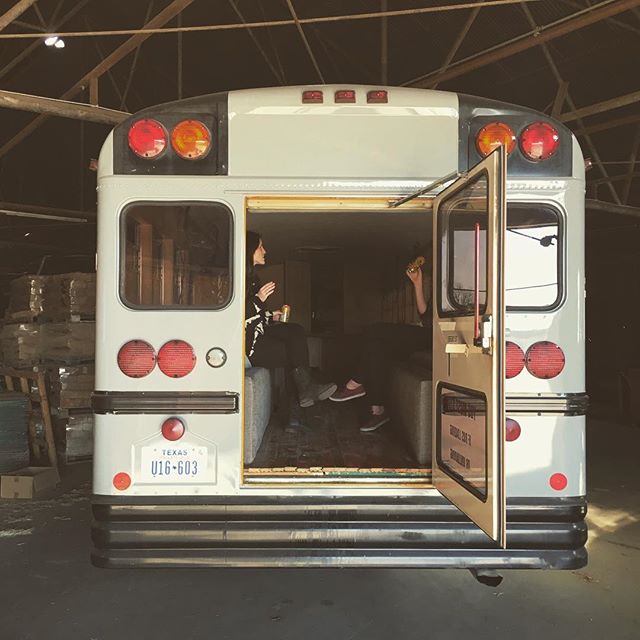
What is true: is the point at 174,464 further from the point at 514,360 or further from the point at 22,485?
the point at 22,485

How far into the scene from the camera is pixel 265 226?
13.6 ft

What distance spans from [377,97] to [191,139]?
933mm

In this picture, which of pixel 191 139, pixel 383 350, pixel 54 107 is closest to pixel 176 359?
pixel 191 139

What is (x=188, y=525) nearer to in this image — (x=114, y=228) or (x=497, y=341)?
(x=114, y=228)

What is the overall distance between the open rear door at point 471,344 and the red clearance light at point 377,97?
54cm

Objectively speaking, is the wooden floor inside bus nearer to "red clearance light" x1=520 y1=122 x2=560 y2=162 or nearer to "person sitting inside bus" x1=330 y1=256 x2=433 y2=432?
"person sitting inside bus" x1=330 y1=256 x2=433 y2=432

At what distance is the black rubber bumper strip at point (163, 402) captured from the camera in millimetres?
2576

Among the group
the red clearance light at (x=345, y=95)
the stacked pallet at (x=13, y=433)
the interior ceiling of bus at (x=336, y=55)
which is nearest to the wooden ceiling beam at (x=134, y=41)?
the interior ceiling of bus at (x=336, y=55)

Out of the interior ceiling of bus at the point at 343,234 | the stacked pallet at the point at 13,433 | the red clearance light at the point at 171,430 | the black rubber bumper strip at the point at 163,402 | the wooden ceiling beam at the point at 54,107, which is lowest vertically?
the stacked pallet at the point at 13,433

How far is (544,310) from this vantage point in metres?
2.60

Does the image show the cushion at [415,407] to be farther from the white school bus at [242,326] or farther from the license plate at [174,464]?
the license plate at [174,464]

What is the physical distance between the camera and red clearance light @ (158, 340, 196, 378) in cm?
261

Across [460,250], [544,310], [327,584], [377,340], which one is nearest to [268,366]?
[377,340]

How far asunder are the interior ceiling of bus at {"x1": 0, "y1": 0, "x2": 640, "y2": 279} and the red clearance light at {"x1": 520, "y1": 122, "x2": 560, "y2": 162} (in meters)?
3.03
